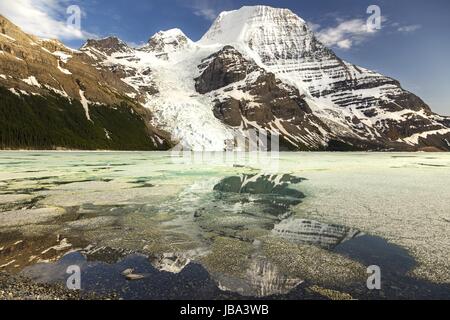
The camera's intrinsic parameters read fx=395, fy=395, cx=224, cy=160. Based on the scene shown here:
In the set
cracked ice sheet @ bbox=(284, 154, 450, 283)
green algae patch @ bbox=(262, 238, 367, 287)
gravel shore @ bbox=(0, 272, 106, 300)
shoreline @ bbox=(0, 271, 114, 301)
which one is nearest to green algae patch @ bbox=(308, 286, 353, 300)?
green algae patch @ bbox=(262, 238, 367, 287)

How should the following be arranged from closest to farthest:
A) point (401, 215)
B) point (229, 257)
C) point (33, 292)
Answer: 1. point (33, 292)
2. point (229, 257)
3. point (401, 215)

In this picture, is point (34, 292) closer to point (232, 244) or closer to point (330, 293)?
point (232, 244)

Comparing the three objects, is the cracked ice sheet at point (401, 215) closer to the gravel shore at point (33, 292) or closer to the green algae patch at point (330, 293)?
the green algae patch at point (330, 293)

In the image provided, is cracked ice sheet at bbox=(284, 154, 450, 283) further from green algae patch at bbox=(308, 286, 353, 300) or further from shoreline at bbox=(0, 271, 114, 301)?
shoreline at bbox=(0, 271, 114, 301)

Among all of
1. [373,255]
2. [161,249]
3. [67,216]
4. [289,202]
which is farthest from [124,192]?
[373,255]

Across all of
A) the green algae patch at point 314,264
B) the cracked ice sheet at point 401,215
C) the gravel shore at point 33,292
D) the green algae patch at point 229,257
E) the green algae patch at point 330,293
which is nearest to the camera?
the gravel shore at point 33,292

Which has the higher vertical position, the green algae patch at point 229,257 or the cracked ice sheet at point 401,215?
the cracked ice sheet at point 401,215

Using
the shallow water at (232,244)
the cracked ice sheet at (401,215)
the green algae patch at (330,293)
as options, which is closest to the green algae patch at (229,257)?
the shallow water at (232,244)

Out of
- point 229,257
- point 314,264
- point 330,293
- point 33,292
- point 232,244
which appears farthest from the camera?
point 232,244

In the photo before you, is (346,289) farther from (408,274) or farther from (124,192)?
(124,192)

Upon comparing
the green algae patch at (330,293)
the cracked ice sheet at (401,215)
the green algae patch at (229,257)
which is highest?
the cracked ice sheet at (401,215)

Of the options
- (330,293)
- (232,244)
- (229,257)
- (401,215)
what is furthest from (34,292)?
(401,215)
